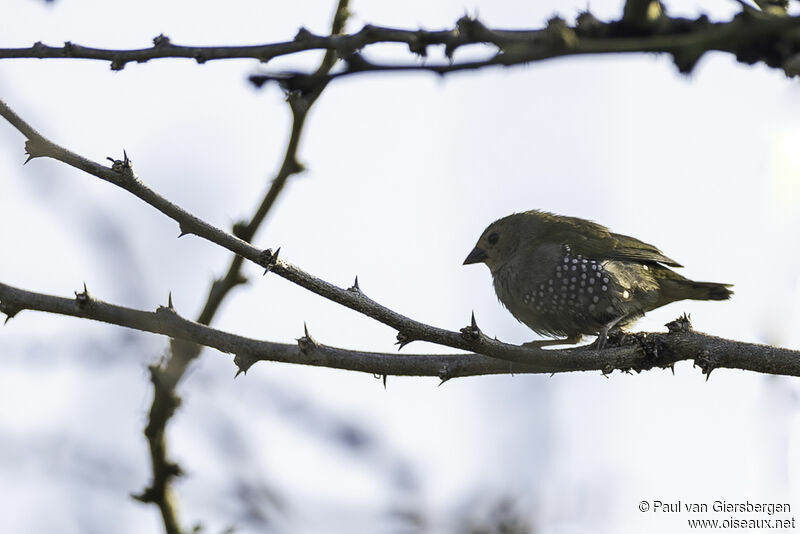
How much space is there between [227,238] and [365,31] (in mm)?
A: 1430

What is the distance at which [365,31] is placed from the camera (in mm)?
2438

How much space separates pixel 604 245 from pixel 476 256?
124 cm

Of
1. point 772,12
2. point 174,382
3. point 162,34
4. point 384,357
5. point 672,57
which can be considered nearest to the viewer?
point 672,57

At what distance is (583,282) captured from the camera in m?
6.95

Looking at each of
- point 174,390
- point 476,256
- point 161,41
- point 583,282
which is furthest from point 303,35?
point 476,256

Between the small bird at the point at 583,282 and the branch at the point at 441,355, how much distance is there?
5.13 feet

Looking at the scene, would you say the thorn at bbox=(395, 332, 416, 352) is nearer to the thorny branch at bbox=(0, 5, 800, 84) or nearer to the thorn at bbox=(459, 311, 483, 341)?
the thorn at bbox=(459, 311, 483, 341)

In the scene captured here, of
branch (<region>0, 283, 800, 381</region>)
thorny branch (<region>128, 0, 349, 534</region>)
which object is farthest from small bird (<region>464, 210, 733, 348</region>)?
thorny branch (<region>128, 0, 349, 534</region>)

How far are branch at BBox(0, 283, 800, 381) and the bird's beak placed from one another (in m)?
3.12

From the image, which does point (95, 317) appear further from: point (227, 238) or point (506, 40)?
point (506, 40)

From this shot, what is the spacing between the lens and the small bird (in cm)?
690

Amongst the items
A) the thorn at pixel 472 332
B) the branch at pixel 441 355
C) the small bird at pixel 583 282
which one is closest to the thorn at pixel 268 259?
the branch at pixel 441 355

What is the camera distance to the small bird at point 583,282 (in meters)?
6.90

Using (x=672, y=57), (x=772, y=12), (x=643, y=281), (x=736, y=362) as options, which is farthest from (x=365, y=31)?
(x=643, y=281)
